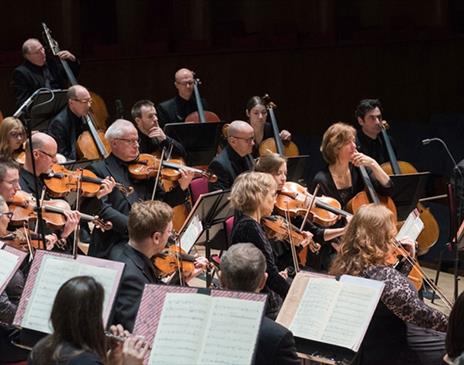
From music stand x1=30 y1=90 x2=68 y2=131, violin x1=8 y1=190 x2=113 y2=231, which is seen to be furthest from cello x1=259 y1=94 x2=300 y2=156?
violin x1=8 y1=190 x2=113 y2=231

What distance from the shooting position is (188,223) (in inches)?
215

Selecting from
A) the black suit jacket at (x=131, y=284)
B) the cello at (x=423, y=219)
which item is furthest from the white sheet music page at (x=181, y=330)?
the cello at (x=423, y=219)

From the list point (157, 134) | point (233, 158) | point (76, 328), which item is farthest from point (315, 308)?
point (157, 134)

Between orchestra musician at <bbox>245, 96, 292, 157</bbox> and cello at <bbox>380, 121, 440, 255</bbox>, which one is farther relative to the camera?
orchestra musician at <bbox>245, 96, 292, 157</bbox>

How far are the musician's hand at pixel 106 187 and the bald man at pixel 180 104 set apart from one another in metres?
2.73

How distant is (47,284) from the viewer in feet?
13.6

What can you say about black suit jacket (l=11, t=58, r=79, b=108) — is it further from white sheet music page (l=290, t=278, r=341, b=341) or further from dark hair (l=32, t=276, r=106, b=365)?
dark hair (l=32, t=276, r=106, b=365)

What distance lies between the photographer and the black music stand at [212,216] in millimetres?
5727

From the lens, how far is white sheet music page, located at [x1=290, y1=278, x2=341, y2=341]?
4.23 m

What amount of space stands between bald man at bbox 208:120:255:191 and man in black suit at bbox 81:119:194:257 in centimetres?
55

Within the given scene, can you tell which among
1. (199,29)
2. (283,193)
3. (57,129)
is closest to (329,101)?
(199,29)

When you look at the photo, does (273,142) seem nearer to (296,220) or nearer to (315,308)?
(296,220)

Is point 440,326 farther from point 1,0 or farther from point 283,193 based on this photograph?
point 1,0

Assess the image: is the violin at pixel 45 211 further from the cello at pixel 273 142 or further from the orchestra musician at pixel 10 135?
the cello at pixel 273 142
